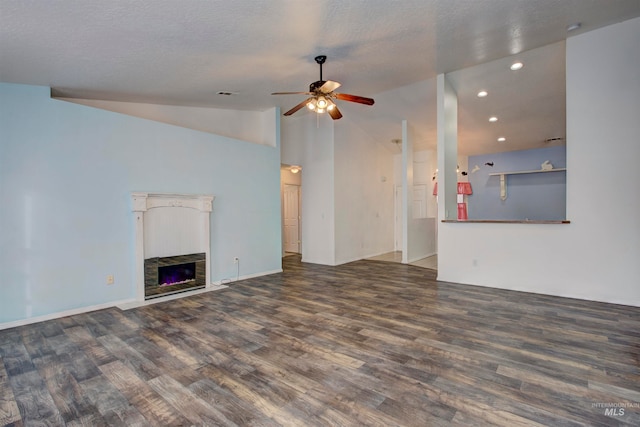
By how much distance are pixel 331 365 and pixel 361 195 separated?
18.7 feet

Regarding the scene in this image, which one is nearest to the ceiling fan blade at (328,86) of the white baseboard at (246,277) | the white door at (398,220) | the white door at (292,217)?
the white baseboard at (246,277)

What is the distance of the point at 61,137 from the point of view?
3.74m

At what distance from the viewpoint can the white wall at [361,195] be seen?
23.4ft

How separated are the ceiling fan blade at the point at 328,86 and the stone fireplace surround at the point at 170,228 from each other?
2632mm

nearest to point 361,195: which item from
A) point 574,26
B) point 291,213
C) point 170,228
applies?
point 291,213

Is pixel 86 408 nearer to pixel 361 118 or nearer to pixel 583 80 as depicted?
pixel 583 80

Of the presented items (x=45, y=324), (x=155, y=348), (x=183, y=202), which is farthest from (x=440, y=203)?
(x=45, y=324)

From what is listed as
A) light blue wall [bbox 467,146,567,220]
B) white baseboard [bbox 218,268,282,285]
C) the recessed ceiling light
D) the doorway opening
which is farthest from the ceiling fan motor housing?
light blue wall [bbox 467,146,567,220]

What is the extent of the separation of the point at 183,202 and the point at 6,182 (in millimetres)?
1967

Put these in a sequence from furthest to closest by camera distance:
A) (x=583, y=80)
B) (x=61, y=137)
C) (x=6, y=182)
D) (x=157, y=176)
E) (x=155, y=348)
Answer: (x=157, y=176) → (x=583, y=80) → (x=61, y=137) → (x=6, y=182) → (x=155, y=348)

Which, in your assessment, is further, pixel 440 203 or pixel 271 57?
pixel 440 203

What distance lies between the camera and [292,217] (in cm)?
890

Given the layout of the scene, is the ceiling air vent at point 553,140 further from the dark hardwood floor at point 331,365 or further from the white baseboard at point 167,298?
the white baseboard at point 167,298

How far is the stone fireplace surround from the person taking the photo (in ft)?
14.1
